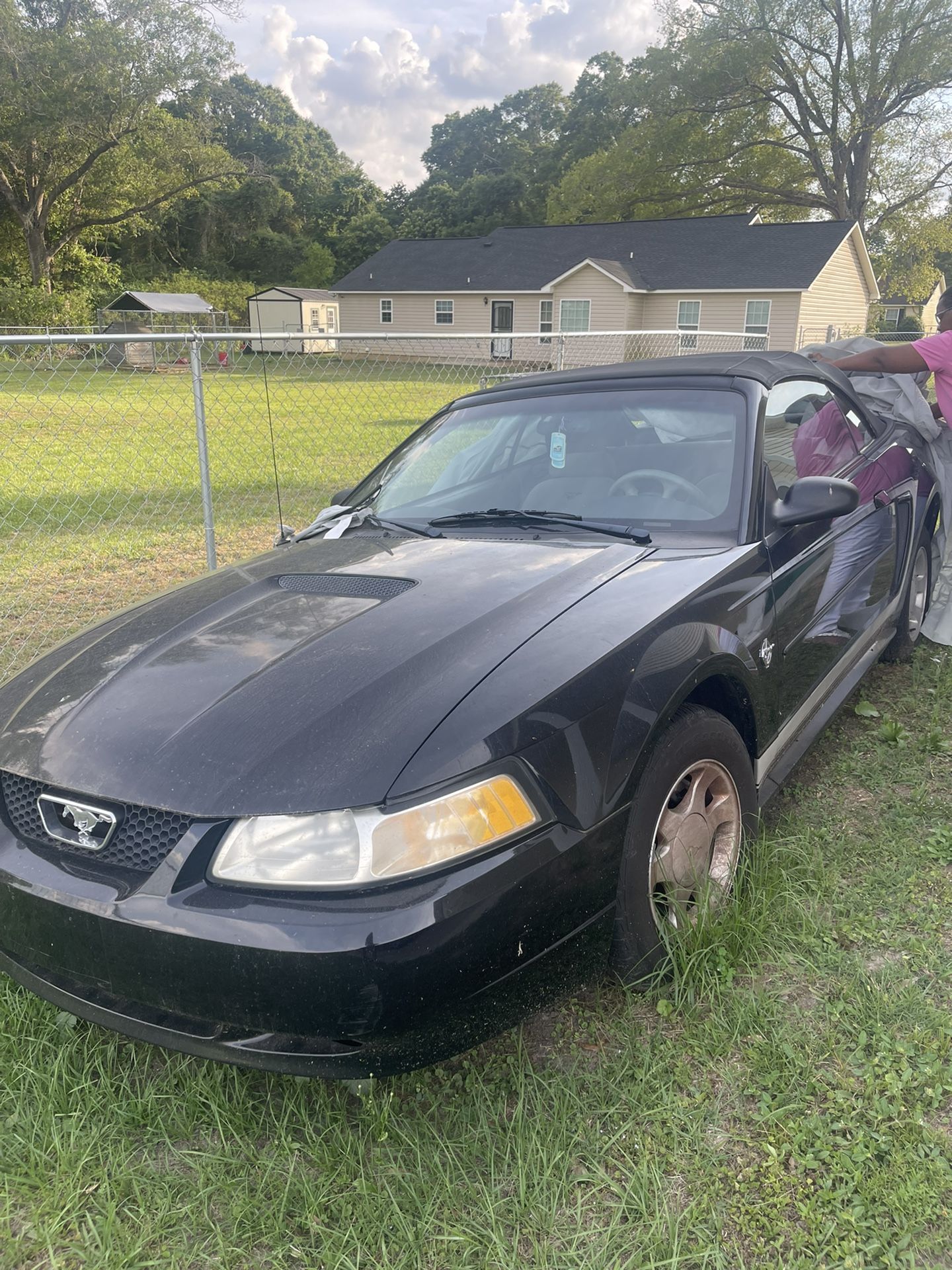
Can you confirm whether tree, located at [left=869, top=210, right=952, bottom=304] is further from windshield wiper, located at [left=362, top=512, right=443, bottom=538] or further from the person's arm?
windshield wiper, located at [left=362, top=512, right=443, bottom=538]

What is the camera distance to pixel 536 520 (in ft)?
9.77

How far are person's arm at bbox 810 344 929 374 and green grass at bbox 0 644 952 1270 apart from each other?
9.60 feet

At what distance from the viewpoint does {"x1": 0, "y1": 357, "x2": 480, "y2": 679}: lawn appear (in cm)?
631

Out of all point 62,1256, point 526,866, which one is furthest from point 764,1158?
point 62,1256

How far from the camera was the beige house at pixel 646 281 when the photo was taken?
29.7 meters

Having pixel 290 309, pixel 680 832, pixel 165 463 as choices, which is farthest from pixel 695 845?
pixel 290 309

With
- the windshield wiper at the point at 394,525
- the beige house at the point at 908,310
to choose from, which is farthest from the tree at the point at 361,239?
the windshield wiper at the point at 394,525

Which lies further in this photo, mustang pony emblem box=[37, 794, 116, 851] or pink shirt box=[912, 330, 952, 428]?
pink shirt box=[912, 330, 952, 428]

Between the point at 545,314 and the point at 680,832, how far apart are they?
113 feet

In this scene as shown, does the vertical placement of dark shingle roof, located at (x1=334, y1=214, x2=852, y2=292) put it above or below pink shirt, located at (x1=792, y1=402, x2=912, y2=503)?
above

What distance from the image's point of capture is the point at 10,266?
4459 centimetres

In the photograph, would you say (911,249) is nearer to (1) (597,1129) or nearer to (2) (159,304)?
(2) (159,304)

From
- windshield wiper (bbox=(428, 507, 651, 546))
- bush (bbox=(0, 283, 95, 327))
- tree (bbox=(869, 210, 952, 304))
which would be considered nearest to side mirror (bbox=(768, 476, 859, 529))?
windshield wiper (bbox=(428, 507, 651, 546))

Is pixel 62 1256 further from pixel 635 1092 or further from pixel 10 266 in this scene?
pixel 10 266
